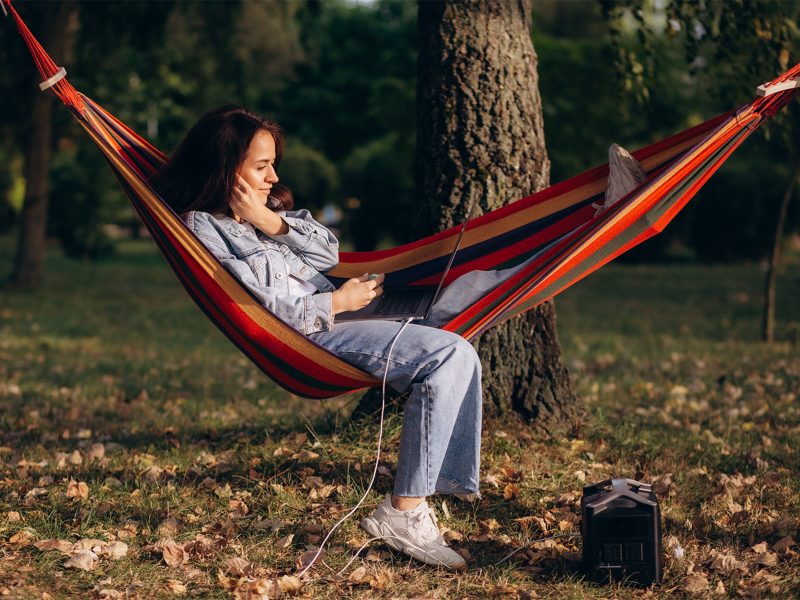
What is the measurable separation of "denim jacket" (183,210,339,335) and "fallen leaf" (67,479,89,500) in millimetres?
1091

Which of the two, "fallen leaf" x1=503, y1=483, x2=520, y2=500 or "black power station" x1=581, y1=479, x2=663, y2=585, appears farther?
"fallen leaf" x1=503, y1=483, x2=520, y2=500

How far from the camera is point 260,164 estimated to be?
7.92 ft

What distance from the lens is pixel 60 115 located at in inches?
511

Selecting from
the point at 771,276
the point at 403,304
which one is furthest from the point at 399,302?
the point at 771,276

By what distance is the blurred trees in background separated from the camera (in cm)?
376

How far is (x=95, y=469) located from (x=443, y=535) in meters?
1.53

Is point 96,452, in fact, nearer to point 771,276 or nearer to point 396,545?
point 396,545

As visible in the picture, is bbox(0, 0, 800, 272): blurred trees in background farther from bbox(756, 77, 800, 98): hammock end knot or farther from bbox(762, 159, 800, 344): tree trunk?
bbox(756, 77, 800, 98): hammock end knot

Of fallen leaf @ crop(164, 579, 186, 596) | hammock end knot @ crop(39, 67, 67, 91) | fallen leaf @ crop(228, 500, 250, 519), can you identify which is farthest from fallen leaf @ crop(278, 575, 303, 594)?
hammock end knot @ crop(39, 67, 67, 91)

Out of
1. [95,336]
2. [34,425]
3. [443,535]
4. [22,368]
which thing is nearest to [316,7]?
[95,336]

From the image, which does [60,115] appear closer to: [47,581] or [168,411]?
[168,411]

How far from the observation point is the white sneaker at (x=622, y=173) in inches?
99.7

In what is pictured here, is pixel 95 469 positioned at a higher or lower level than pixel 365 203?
lower

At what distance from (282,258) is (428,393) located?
73 cm
